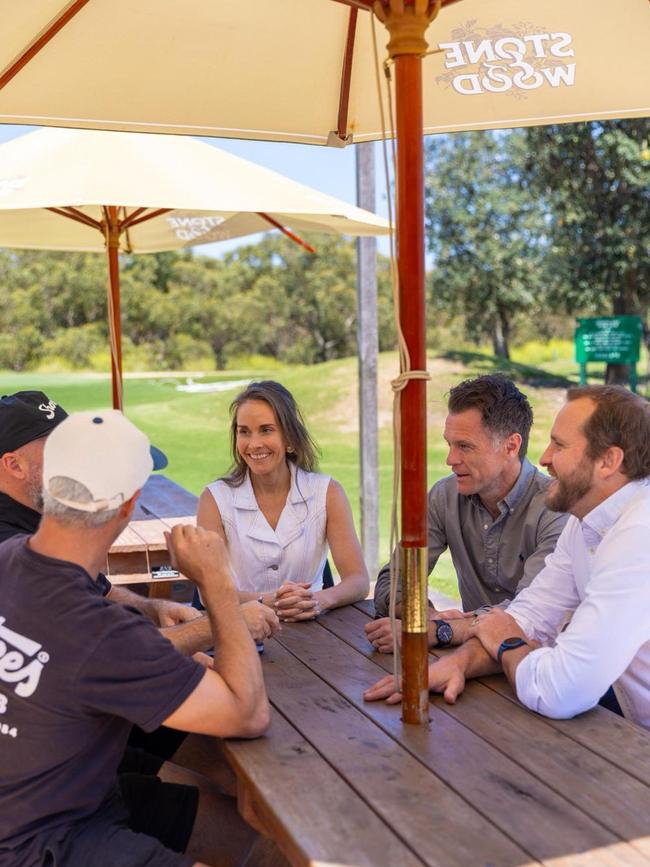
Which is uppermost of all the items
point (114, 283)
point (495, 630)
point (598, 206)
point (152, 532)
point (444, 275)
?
point (598, 206)

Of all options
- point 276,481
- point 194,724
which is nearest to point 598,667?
point 194,724

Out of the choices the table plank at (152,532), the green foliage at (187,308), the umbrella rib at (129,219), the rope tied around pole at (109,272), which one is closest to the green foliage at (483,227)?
the green foliage at (187,308)

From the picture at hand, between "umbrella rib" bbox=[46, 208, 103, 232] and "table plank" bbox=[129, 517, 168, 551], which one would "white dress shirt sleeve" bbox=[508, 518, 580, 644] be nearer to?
"table plank" bbox=[129, 517, 168, 551]

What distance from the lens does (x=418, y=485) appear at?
6.45ft

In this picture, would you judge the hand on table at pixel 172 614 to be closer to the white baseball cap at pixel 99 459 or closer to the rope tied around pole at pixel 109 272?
the white baseball cap at pixel 99 459

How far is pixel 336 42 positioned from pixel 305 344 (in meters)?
25.8

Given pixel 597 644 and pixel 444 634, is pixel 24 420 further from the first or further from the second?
pixel 597 644

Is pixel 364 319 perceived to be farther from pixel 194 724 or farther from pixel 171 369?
pixel 171 369

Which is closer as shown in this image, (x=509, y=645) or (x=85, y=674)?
(x=85, y=674)

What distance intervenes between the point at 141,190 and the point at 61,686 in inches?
126

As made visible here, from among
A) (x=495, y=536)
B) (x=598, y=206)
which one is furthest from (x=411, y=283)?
(x=598, y=206)

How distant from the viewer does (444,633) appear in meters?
2.57

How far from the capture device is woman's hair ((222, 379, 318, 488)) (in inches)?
144

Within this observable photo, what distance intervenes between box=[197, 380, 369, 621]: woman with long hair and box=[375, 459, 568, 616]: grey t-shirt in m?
0.32
